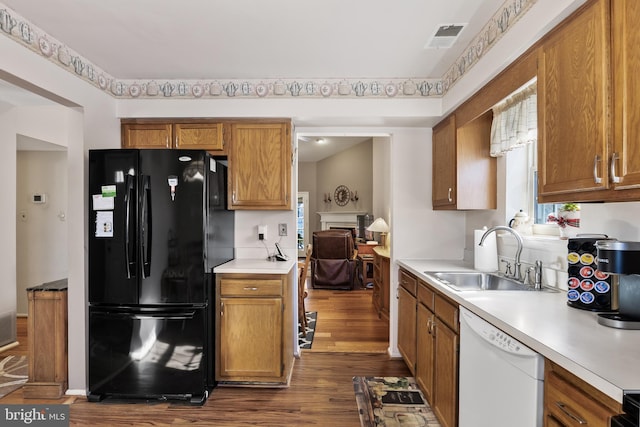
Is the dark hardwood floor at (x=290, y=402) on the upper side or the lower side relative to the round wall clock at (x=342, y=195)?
lower

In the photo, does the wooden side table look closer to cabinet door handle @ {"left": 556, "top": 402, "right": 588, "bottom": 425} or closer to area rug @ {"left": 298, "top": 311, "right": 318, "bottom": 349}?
area rug @ {"left": 298, "top": 311, "right": 318, "bottom": 349}


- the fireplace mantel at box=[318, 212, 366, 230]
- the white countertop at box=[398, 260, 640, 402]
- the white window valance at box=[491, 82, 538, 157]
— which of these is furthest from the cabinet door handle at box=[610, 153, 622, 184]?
the fireplace mantel at box=[318, 212, 366, 230]

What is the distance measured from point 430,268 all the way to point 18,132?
434cm

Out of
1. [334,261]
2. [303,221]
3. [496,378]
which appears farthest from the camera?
[303,221]

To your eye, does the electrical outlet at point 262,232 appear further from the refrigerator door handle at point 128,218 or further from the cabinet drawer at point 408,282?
the cabinet drawer at point 408,282

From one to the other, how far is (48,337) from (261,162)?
6.83 feet

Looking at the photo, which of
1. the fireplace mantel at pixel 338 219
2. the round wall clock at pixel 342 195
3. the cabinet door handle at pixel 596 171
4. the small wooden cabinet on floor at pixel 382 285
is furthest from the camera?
the round wall clock at pixel 342 195

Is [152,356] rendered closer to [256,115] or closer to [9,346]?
[256,115]

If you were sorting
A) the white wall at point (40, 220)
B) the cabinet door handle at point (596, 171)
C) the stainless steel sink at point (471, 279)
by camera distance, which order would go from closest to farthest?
1. the cabinet door handle at point (596, 171)
2. the stainless steel sink at point (471, 279)
3. the white wall at point (40, 220)

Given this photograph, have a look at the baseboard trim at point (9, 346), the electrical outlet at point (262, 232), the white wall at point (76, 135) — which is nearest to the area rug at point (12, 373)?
the baseboard trim at point (9, 346)

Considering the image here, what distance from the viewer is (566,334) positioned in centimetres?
118

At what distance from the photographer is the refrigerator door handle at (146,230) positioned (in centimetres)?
237

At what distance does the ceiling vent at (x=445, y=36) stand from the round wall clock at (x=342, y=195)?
22.2 feet

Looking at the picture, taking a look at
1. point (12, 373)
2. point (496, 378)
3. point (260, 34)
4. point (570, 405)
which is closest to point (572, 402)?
point (570, 405)
